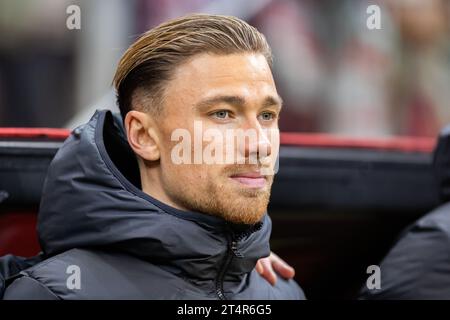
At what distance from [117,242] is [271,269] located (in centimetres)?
41

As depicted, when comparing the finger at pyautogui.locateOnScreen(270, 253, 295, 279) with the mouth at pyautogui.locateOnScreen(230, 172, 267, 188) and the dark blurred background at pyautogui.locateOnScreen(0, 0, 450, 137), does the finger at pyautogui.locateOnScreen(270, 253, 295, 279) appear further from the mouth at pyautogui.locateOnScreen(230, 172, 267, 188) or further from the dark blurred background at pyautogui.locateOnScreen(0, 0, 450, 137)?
the dark blurred background at pyautogui.locateOnScreen(0, 0, 450, 137)

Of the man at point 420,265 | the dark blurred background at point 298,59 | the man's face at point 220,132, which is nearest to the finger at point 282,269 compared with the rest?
the man at point 420,265

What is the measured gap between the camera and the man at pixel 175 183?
140 centimetres

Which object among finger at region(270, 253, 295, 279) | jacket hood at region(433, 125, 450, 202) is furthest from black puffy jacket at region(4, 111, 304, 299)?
jacket hood at region(433, 125, 450, 202)

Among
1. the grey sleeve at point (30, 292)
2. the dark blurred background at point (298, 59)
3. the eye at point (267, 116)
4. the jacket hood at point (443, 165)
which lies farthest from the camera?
the dark blurred background at point (298, 59)

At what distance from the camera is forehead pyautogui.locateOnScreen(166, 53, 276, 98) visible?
4.63 feet

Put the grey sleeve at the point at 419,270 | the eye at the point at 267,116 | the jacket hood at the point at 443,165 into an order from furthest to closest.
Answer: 1. the jacket hood at the point at 443,165
2. the grey sleeve at the point at 419,270
3. the eye at the point at 267,116

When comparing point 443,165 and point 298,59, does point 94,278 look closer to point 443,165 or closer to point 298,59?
point 443,165

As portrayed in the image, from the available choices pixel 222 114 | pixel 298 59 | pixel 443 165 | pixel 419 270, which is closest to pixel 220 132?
pixel 222 114

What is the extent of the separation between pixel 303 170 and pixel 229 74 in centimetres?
70

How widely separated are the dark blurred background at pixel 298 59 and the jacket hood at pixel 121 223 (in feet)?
4.59

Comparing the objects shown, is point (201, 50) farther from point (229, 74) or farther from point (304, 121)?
point (304, 121)

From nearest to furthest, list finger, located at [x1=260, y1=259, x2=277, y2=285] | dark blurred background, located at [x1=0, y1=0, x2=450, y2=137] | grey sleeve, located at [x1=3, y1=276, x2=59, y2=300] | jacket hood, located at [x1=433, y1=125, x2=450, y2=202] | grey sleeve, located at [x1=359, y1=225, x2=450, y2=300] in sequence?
grey sleeve, located at [x1=3, y1=276, x2=59, y2=300] < finger, located at [x1=260, y1=259, x2=277, y2=285] < grey sleeve, located at [x1=359, y1=225, x2=450, y2=300] < jacket hood, located at [x1=433, y1=125, x2=450, y2=202] < dark blurred background, located at [x1=0, y1=0, x2=450, y2=137]

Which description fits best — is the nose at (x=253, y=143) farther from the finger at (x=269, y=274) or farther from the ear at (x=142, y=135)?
the finger at (x=269, y=274)
